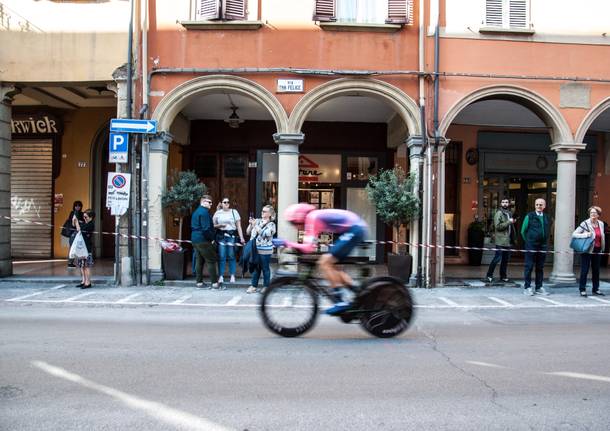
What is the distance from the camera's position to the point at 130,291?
10453 mm

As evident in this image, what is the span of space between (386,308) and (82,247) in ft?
22.5

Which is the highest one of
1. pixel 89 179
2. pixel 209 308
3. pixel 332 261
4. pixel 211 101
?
pixel 211 101

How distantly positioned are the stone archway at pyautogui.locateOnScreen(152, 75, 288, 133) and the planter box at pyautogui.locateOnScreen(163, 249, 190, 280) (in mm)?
2742

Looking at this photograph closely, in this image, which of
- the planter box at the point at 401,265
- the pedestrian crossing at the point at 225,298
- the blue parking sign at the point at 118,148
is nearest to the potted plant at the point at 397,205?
the planter box at the point at 401,265

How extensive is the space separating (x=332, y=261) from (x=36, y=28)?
31.6 feet

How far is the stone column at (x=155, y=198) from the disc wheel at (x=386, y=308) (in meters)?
6.55

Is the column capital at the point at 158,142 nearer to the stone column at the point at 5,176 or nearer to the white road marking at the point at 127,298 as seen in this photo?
the white road marking at the point at 127,298

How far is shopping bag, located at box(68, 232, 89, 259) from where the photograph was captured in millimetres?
10320

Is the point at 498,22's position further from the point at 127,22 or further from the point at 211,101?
the point at 127,22

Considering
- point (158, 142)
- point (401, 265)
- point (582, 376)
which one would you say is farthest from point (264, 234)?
point (582, 376)

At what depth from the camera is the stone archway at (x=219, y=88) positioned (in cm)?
1133

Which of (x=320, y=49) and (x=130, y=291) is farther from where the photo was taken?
(x=320, y=49)

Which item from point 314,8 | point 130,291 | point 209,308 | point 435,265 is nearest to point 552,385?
point 209,308

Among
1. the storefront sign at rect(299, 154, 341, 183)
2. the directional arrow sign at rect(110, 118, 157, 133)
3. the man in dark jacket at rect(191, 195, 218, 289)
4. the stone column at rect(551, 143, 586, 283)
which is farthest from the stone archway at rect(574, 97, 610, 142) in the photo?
the directional arrow sign at rect(110, 118, 157, 133)
